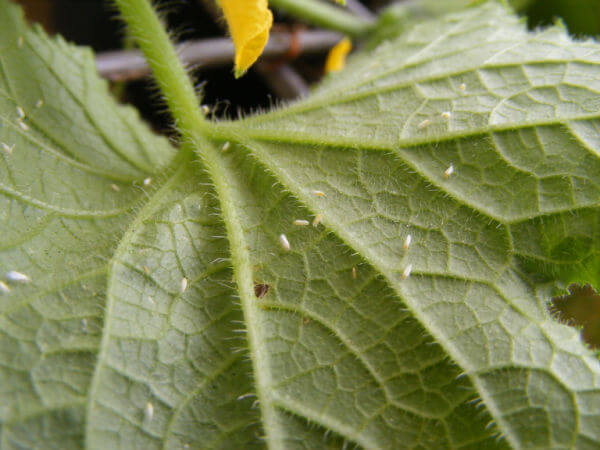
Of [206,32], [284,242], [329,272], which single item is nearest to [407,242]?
[329,272]

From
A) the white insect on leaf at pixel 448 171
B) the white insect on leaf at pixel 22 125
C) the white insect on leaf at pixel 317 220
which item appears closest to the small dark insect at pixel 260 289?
the white insect on leaf at pixel 317 220

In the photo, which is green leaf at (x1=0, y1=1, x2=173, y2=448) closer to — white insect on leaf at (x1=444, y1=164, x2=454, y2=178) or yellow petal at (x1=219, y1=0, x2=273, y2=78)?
yellow petal at (x1=219, y1=0, x2=273, y2=78)

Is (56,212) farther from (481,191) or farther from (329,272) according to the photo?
(481,191)

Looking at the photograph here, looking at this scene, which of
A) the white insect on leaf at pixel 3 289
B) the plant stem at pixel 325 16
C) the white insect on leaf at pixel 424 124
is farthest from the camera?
the plant stem at pixel 325 16

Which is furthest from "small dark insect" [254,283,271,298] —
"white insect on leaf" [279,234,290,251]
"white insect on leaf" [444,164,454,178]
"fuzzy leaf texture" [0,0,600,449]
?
"white insect on leaf" [444,164,454,178]

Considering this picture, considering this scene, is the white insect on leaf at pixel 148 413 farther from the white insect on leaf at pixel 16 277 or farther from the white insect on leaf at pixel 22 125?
the white insect on leaf at pixel 22 125

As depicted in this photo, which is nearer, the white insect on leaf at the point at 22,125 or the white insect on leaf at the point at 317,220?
the white insect on leaf at the point at 317,220

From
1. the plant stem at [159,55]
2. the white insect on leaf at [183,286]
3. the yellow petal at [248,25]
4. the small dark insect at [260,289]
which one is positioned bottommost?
the white insect on leaf at [183,286]

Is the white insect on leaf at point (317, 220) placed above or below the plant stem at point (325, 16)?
below

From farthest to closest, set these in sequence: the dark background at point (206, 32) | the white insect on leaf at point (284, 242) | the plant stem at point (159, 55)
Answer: the dark background at point (206, 32) < the plant stem at point (159, 55) < the white insect on leaf at point (284, 242)
